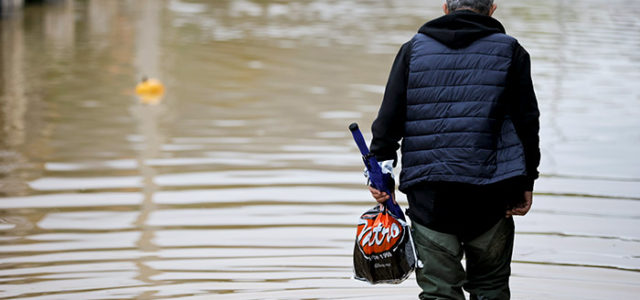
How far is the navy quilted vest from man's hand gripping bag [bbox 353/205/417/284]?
0.28 meters

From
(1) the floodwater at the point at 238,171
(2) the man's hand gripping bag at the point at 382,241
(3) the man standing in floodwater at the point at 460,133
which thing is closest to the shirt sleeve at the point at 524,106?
(3) the man standing in floodwater at the point at 460,133

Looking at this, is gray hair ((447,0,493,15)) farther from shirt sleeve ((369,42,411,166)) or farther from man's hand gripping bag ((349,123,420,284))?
man's hand gripping bag ((349,123,420,284))

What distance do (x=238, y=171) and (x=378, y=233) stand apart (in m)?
4.74

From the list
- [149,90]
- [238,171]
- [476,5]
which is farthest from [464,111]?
[149,90]

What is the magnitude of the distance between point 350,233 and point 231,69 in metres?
9.54

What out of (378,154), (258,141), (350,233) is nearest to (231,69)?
(258,141)

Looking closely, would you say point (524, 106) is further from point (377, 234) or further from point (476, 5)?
point (377, 234)

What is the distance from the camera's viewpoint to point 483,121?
3.71 m

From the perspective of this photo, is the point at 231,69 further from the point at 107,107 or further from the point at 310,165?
the point at 310,165

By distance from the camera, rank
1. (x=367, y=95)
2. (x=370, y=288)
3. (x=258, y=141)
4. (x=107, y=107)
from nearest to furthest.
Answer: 1. (x=370, y=288)
2. (x=258, y=141)
3. (x=107, y=107)
4. (x=367, y=95)

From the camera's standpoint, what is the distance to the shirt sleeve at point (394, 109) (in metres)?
3.78

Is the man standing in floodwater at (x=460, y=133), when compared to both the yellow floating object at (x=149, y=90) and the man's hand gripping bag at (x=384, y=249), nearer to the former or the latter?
the man's hand gripping bag at (x=384, y=249)

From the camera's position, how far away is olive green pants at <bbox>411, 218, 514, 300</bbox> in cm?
386

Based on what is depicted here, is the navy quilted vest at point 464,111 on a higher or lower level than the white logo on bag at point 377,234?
higher
